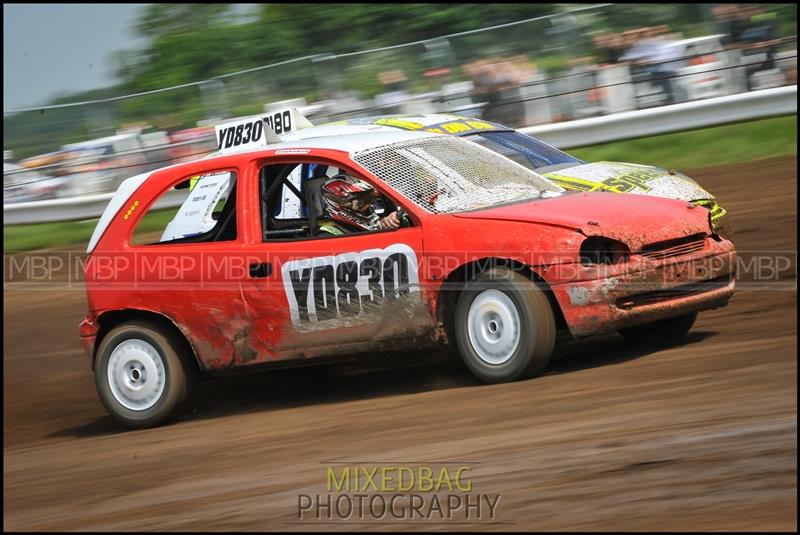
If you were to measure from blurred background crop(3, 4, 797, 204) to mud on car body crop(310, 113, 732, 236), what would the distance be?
460cm

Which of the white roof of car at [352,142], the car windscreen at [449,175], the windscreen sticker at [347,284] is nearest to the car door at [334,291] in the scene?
the windscreen sticker at [347,284]

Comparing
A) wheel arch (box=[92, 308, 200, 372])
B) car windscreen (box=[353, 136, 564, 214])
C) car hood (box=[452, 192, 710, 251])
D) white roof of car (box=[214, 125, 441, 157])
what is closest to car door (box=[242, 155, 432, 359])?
white roof of car (box=[214, 125, 441, 157])

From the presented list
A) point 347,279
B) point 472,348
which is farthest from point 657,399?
point 347,279

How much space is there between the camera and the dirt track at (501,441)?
164 inches

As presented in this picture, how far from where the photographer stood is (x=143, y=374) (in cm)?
718

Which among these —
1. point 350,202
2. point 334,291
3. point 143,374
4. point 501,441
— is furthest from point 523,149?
point 501,441

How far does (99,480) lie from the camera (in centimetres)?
566

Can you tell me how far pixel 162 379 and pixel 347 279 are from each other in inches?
58.4

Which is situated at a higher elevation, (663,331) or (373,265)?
(373,265)

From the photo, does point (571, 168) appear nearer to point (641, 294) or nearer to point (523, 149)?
point (523, 149)

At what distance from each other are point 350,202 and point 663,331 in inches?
79.8

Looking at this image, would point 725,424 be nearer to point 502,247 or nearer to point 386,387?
point 502,247

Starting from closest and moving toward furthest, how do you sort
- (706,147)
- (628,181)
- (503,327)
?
(503,327), (628,181), (706,147)

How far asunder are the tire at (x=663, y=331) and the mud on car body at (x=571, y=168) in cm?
107
